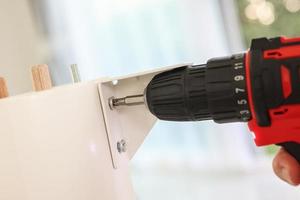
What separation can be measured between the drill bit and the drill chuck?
37 mm

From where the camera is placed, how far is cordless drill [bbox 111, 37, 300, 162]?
15.5 inches

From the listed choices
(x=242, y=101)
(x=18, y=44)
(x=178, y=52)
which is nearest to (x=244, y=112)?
(x=242, y=101)

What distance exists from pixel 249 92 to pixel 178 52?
1018mm

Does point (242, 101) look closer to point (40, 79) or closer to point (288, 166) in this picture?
point (288, 166)

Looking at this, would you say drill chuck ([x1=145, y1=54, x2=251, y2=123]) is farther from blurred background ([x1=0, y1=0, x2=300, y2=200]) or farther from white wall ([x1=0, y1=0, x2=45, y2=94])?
white wall ([x1=0, y1=0, x2=45, y2=94])

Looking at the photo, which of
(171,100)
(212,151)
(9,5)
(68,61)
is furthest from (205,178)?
(9,5)

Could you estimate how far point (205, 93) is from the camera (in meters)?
0.43

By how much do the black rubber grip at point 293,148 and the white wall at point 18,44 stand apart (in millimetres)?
1371

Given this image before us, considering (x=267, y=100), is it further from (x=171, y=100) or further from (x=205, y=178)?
(x=205, y=178)

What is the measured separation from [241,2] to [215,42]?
0.57 feet

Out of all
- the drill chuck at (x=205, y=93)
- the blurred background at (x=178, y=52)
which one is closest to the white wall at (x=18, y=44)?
the blurred background at (x=178, y=52)

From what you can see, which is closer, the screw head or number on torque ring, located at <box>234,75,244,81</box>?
number on torque ring, located at <box>234,75,244,81</box>

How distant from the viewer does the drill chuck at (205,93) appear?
16.5 inches

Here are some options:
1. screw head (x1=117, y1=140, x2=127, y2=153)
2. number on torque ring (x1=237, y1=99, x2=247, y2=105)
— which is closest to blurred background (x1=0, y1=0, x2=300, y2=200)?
screw head (x1=117, y1=140, x2=127, y2=153)
